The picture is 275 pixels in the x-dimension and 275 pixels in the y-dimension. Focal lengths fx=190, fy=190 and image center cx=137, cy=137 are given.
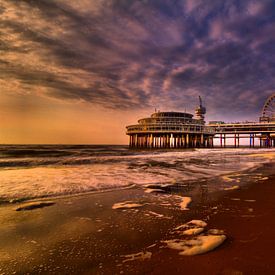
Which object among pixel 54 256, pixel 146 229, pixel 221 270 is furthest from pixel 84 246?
pixel 221 270

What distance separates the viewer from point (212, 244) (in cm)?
296

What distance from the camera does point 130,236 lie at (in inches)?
129

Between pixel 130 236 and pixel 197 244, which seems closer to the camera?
pixel 197 244

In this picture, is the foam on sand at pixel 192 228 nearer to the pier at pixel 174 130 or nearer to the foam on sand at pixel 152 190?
the foam on sand at pixel 152 190

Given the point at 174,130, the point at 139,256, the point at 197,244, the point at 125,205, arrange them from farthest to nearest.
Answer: the point at 174,130 → the point at 125,205 → the point at 197,244 → the point at 139,256

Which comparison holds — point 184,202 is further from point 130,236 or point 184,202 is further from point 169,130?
point 169,130

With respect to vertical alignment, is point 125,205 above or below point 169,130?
below

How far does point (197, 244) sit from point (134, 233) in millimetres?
1075

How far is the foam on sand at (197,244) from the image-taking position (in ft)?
9.20

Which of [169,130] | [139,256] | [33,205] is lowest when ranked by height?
[33,205]

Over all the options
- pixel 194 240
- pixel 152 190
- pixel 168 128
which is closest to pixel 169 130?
pixel 168 128

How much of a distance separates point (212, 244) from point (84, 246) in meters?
1.99

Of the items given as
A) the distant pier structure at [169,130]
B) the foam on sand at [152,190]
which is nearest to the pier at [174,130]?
the distant pier structure at [169,130]

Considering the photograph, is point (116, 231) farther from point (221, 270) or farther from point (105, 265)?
point (221, 270)
